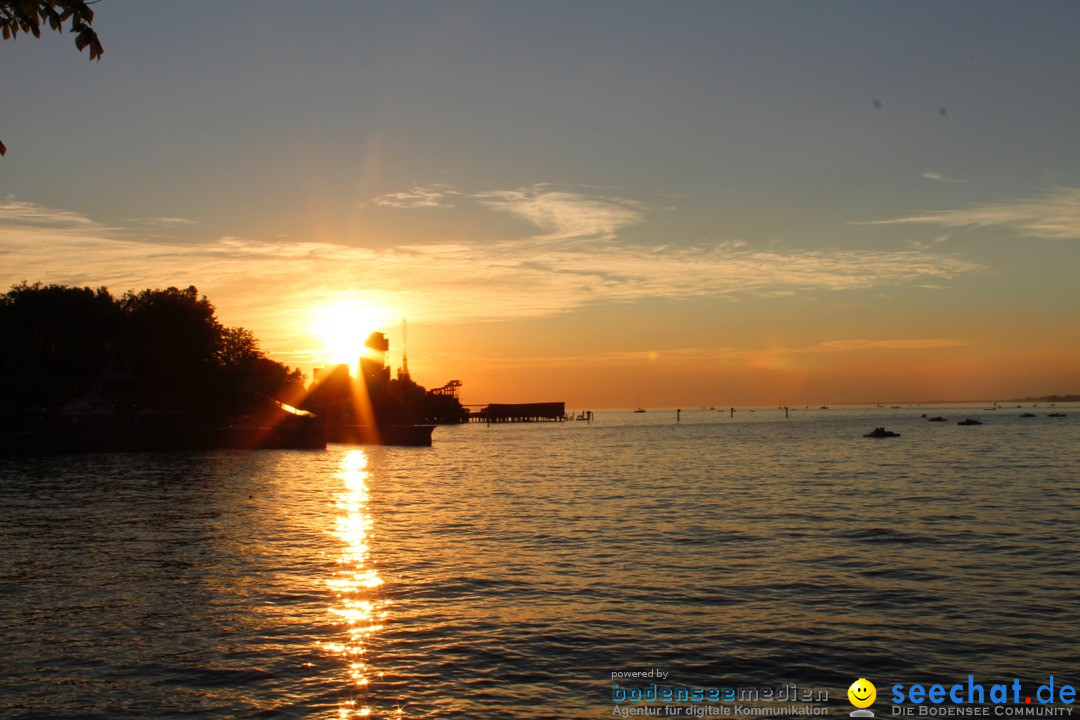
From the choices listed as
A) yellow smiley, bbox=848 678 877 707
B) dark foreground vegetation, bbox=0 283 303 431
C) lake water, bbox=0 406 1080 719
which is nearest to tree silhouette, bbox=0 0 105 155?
lake water, bbox=0 406 1080 719

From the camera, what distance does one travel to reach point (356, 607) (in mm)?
18938

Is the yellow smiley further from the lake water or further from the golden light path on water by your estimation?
the golden light path on water

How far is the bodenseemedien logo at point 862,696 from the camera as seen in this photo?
12367 millimetres

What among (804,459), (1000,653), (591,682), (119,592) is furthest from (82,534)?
(804,459)

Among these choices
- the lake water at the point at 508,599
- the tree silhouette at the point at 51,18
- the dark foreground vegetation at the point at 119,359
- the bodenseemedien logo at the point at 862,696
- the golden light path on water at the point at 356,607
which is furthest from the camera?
the dark foreground vegetation at the point at 119,359

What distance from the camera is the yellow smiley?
41.9ft

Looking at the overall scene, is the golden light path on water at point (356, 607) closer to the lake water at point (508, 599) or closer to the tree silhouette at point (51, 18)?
the lake water at point (508, 599)

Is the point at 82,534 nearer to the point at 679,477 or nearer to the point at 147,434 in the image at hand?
the point at 679,477

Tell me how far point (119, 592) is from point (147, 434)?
79.9m

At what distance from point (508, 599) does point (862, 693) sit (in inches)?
345

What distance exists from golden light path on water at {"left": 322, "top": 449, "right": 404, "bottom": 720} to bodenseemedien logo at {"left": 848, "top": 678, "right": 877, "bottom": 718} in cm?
678

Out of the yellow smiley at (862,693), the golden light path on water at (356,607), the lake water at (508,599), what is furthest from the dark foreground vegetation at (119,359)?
the yellow smiley at (862,693)

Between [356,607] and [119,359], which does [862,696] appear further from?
[119,359]

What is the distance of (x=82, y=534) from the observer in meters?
31.1
